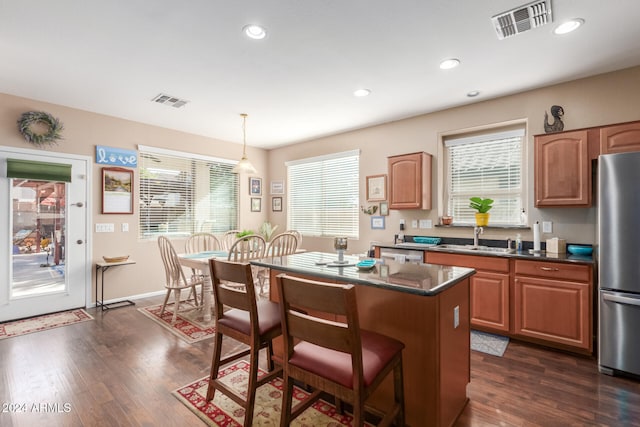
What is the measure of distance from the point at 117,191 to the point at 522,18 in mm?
5198

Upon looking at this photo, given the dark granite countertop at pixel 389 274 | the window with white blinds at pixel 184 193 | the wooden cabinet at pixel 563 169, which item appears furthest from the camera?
the window with white blinds at pixel 184 193

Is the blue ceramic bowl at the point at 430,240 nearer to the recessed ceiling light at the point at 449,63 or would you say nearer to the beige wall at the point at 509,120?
the beige wall at the point at 509,120

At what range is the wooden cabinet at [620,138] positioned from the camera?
2.72 metres

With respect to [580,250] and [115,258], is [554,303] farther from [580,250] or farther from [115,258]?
[115,258]

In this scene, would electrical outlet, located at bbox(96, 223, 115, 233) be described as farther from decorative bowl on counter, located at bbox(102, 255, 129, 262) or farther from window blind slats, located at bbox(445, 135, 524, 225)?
window blind slats, located at bbox(445, 135, 524, 225)

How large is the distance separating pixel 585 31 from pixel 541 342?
2780 mm

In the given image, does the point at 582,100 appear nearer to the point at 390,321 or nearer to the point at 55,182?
the point at 390,321

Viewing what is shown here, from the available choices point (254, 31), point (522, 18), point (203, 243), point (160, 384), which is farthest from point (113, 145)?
point (522, 18)

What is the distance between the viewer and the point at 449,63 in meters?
2.93

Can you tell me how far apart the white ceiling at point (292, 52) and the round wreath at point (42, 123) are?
0.22 meters

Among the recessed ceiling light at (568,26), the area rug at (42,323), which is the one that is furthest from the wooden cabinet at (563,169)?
the area rug at (42,323)

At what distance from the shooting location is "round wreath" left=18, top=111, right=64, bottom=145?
3.77 m

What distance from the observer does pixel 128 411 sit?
79.7 inches

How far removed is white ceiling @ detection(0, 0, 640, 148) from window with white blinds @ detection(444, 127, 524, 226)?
573mm
